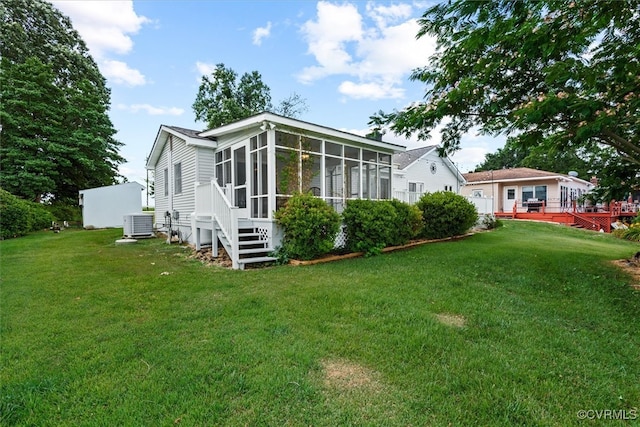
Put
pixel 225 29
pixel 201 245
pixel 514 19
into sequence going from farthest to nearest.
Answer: pixel 225 29 → pixel 201 245 → pixel 514 19

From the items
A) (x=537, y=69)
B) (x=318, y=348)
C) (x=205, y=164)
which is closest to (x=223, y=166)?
(x=205, y=164)

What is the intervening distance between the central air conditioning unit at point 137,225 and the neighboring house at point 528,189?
19.0 meters

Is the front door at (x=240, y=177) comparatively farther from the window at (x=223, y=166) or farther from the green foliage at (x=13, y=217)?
the green foliage at (x=13, y=217)

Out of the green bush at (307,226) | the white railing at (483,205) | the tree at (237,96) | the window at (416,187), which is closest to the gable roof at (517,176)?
the window at (416,187)

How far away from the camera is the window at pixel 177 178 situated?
430 inches

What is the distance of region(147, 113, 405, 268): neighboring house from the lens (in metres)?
7.22

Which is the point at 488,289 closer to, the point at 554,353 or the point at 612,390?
the point at 554,353

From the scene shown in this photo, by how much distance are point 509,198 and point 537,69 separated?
2091 centimetres

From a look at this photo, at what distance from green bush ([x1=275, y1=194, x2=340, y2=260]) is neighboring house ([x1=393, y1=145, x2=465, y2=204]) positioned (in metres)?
10.8

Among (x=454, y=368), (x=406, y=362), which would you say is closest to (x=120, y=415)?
(x=406, y=362)

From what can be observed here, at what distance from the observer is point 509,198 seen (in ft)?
77.3

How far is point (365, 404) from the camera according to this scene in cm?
208

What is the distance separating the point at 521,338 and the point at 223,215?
19.7 ft

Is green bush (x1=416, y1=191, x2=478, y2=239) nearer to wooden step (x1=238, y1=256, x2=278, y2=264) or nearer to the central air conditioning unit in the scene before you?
wooden step (x1=238, y1=256, x2=278, y2=264)
